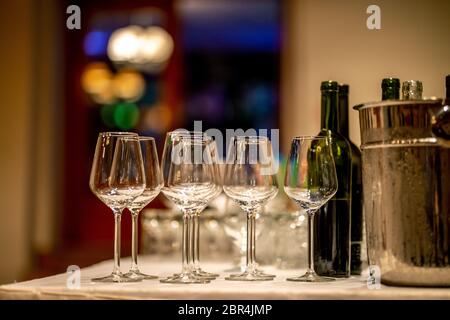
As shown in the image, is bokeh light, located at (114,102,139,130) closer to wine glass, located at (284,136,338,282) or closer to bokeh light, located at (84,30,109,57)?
bokeh light, located at (84,30,109,57)

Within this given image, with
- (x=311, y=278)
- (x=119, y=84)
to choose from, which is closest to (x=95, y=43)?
(x=119, y=84)

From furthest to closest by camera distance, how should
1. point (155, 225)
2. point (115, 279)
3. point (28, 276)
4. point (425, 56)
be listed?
point (28, 276)
point (425, 56)
point (155, 225)
point (115, 279)

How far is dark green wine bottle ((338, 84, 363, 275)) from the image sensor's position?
3.70ft

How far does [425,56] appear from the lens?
11.1ft

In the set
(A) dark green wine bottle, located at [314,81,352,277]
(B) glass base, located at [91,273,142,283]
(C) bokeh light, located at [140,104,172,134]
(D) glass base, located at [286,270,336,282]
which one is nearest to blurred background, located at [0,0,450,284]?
(C) bokeh light, located at [140,104,172,134]

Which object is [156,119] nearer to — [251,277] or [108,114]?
[108,114]

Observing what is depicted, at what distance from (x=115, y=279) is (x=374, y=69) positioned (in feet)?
9.14

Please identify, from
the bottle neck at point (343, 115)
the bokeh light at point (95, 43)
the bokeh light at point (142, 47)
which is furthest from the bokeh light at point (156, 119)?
the bottle neck at point (343, 115)

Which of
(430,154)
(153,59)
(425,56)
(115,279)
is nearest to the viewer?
(430,154)

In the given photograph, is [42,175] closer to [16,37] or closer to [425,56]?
[16,37]

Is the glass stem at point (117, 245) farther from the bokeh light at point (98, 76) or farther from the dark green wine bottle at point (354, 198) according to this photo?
the bokeh light at point (98, 76)

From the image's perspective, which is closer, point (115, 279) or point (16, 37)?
point (115, 279)
